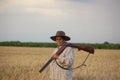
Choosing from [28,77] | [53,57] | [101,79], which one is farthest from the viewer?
[101,79]

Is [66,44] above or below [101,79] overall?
above

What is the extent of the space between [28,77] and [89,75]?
235 cm

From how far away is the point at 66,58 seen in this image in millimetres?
6277

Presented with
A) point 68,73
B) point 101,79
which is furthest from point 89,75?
point 68,73

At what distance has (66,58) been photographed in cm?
628

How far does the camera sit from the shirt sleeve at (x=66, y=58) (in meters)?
6.25

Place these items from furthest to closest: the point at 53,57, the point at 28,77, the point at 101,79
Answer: the point at 101,79 < the point at 28,77 < the point at 53,57

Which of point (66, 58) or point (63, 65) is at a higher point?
point (66, 58)

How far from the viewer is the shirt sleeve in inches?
246

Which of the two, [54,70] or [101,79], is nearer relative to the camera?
[54,70]

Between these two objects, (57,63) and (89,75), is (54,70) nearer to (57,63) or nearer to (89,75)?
(57,63)

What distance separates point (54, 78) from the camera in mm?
6418

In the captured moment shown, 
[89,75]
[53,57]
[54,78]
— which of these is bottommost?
[89,75]

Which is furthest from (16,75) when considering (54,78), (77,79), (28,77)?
(54,78)
